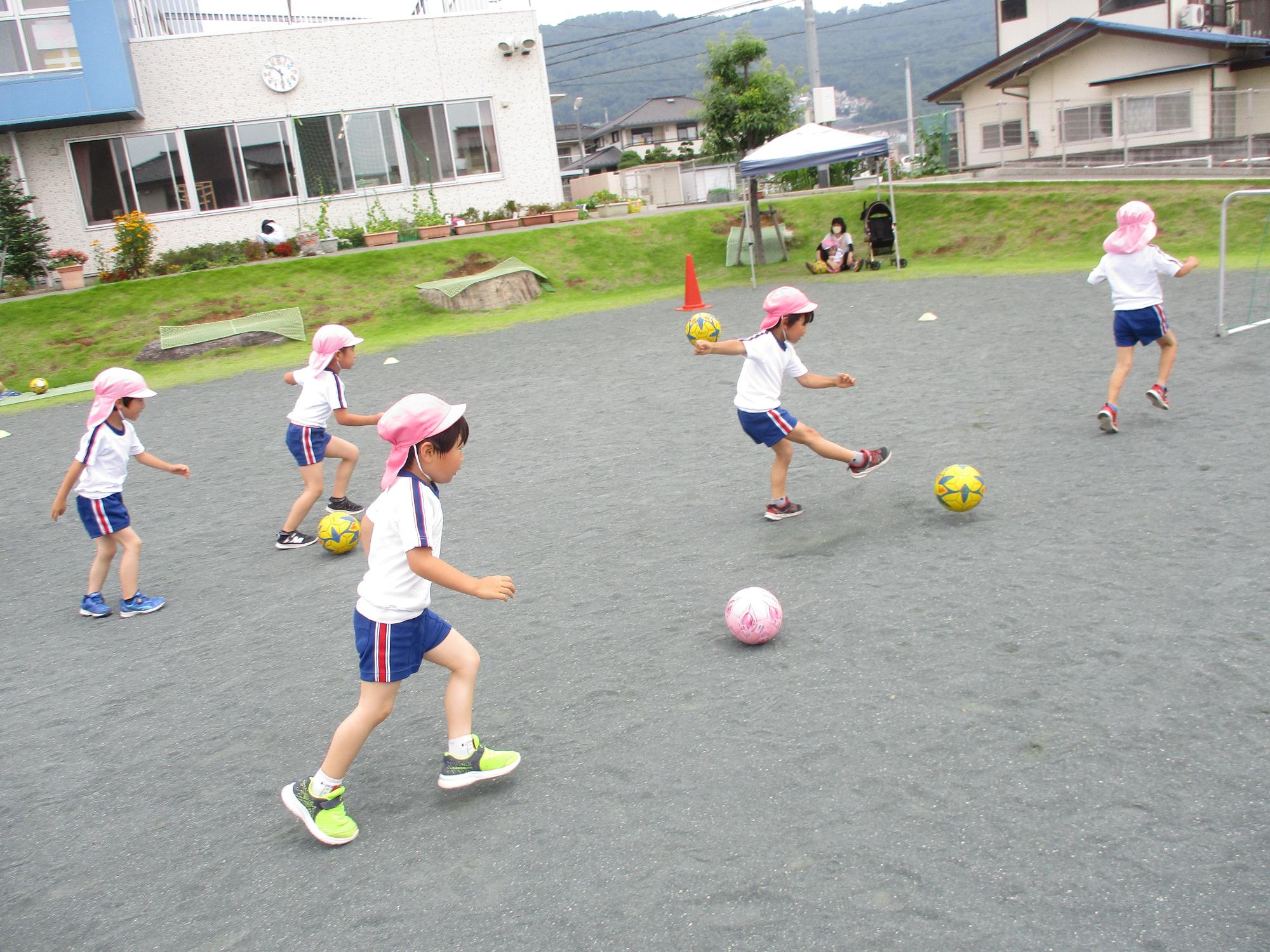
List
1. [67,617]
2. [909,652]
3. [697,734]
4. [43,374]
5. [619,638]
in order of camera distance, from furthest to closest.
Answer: [43,374]
[67,617]
[619,638]
[909,652]
[697,734]

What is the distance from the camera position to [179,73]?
26734 mm

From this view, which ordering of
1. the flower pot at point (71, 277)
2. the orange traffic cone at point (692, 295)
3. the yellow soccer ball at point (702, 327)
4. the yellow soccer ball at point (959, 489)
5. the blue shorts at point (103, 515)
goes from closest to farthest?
the yellow soccer ball at point (959, 489) < the blue shorts at point (103, 515) < the yellow soccer ball at point (702, 327) < the orange traffic cone at point (692, 295) < the flower pot at point (71, 277)

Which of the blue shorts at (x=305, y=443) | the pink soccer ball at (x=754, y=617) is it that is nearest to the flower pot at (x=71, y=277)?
the blue shorts at (x=305, y=443)

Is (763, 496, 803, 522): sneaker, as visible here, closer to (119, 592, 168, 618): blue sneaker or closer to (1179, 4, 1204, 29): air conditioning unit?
(119, 592, 168, 618): blue sneaker

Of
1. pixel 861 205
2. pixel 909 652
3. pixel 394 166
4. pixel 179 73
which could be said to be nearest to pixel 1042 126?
pixel 861 205

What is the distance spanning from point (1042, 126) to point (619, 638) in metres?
32.7

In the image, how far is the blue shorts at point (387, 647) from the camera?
3828mm

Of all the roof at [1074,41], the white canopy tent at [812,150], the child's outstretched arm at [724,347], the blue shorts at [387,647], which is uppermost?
the roof at [1074,41]

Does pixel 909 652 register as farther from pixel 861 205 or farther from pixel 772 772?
pixel 861 205

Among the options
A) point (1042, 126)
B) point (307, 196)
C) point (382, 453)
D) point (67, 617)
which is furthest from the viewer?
point (1042, 126)

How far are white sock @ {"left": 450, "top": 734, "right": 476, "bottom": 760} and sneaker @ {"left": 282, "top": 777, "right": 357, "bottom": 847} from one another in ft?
1.44

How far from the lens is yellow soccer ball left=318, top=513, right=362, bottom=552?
727 centimetres

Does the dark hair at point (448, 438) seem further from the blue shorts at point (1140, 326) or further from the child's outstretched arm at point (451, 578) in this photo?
the blue shorts at point (1140, 326)

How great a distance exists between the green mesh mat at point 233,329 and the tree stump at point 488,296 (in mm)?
2857
